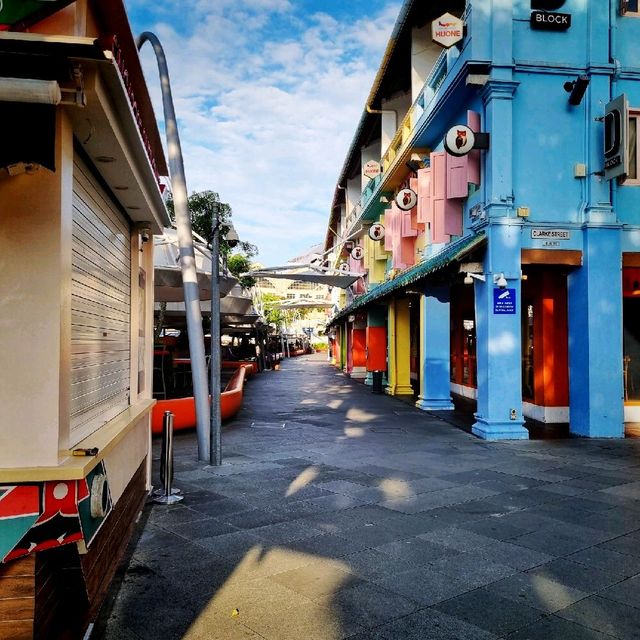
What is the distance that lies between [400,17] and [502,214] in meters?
7.62

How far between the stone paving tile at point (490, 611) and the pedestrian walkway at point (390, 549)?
0.04ft

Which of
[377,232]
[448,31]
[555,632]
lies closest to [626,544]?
[555,632]

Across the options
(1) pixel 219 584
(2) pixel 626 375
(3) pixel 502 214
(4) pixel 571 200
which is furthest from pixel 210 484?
(2) pixel 626 375

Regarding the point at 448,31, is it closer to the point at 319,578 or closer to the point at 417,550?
the point at 417,550

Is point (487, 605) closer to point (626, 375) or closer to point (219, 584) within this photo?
point (219, 584)

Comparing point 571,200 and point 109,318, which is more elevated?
point 571,200

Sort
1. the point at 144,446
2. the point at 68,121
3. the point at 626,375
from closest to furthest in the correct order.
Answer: the point at 68,121 < the point at 144,446 < the point at 626,375

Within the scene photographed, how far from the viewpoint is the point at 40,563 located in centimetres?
293

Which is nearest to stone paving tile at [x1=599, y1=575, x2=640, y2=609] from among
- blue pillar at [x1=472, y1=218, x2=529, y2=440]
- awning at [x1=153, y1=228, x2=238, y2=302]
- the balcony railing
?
blue pillar at [x1=472, y1=218, x2=529, y2=440]

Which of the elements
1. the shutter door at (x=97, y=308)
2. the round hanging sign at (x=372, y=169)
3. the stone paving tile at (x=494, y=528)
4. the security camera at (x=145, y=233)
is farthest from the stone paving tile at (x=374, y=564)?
the round hanging sign at (x=372, y=169)

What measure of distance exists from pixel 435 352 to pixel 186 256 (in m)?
8.12

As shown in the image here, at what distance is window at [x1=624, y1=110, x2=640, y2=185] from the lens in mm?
10789

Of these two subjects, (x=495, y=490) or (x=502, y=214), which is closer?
(x=495, y=490)

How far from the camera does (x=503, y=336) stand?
36.0 ft
